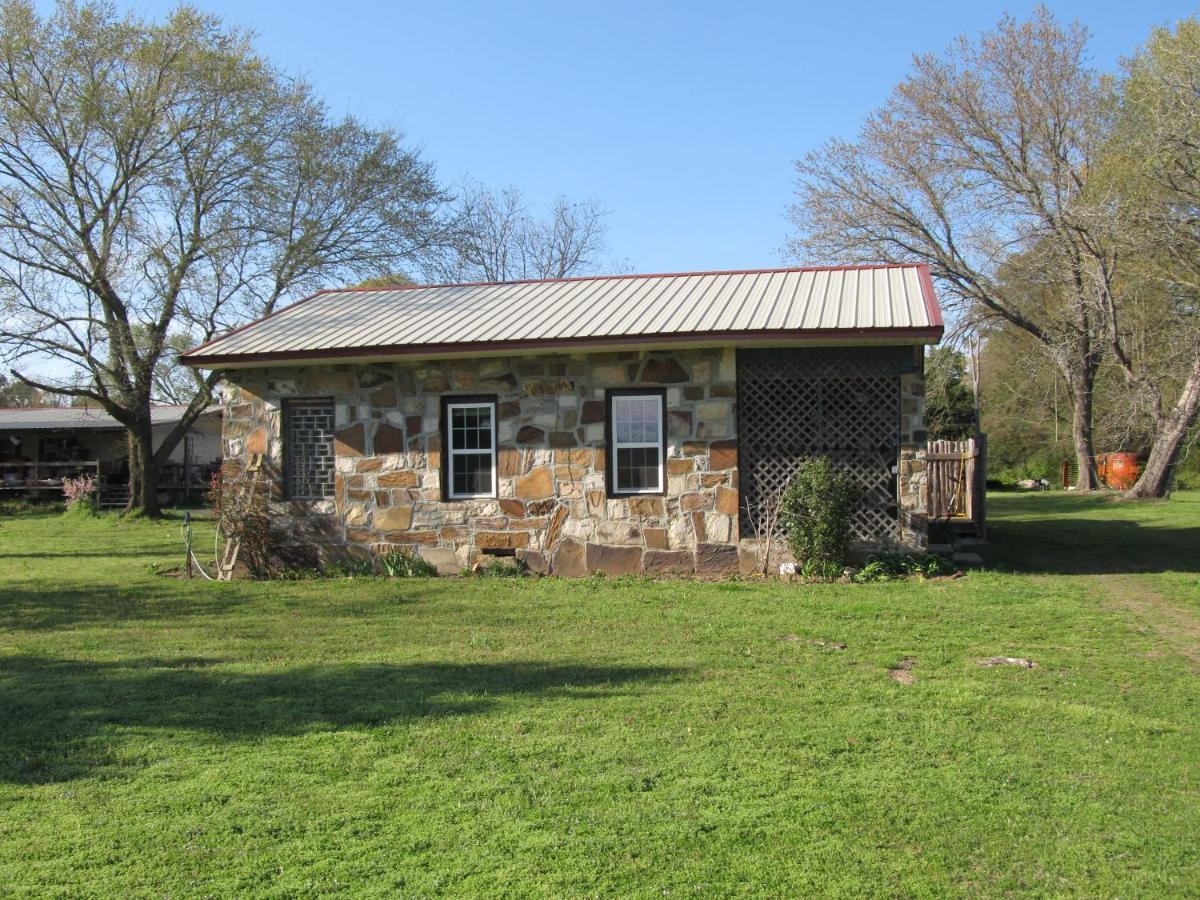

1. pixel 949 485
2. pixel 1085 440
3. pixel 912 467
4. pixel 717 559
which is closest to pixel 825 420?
pixel 912 467

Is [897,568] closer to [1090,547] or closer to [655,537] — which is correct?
[655,537]

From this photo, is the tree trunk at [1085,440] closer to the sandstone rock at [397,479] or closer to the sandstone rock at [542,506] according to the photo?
the sandstone rock at [542,506]

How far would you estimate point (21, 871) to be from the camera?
3.98 m

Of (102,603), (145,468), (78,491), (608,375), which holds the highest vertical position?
(608,375)

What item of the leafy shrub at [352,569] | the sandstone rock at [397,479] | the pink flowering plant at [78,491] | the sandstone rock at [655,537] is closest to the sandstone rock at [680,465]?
the sandstone rock at [655,537]

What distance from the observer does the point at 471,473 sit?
1269 cm

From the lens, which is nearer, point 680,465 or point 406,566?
point 680,465

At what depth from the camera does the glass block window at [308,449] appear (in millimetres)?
13133

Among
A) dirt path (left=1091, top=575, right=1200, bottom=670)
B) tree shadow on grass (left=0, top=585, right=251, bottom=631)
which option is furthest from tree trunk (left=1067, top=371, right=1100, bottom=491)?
tree shadow on grass (left=0, top=585, right=251, bottom=631)

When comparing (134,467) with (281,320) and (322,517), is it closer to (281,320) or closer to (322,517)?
(281,320)

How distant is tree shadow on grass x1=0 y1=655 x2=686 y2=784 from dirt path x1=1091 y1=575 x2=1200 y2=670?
395cm

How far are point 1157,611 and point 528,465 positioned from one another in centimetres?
676

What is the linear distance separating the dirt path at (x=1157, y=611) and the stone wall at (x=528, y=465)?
209 centimetres

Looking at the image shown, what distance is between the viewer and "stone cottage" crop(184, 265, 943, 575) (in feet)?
38.1
